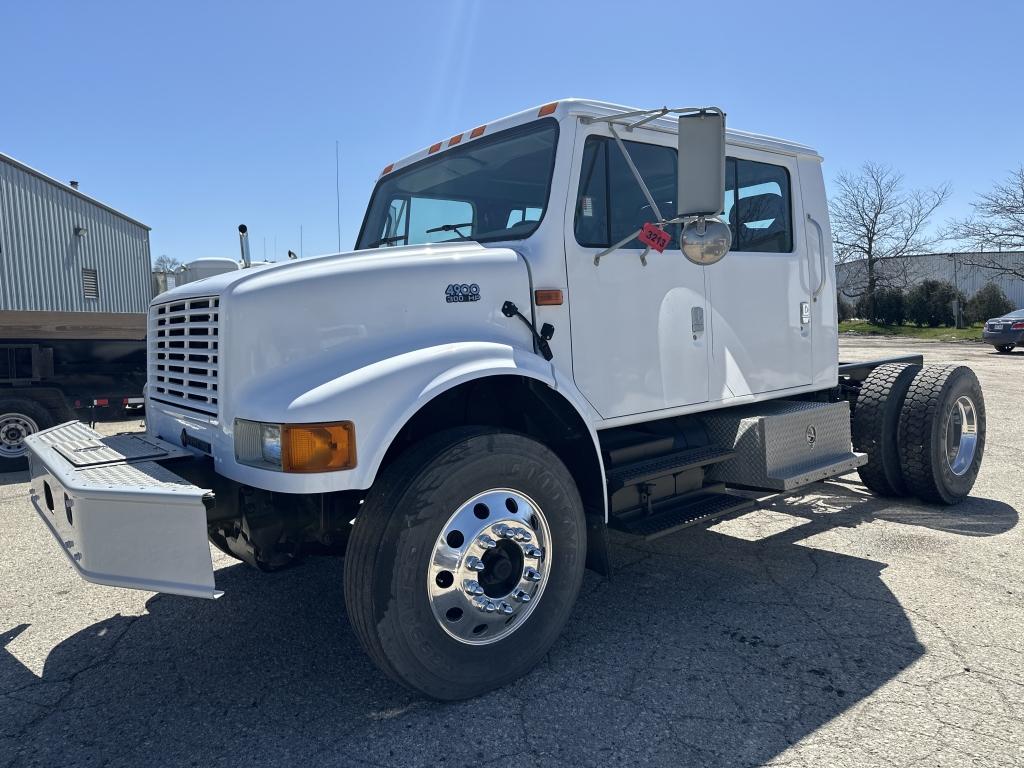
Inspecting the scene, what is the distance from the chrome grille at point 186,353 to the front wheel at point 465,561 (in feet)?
2.60

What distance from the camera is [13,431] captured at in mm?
7223

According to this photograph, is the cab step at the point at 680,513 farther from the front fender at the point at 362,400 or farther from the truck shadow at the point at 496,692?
the front fender at the point at 362,400

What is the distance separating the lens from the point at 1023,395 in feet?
38.7

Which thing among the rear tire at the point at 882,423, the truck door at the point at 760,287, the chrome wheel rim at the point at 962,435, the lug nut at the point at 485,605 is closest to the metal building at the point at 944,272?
the chrome wheel rim at the point at 962,435

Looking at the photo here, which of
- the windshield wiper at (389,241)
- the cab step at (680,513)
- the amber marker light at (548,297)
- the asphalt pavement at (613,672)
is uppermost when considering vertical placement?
the windshield wiper at (389,241)

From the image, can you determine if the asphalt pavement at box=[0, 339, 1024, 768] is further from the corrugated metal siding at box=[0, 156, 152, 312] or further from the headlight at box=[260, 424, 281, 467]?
the corrugated metal siding at box=[0, 156, 152, 312]

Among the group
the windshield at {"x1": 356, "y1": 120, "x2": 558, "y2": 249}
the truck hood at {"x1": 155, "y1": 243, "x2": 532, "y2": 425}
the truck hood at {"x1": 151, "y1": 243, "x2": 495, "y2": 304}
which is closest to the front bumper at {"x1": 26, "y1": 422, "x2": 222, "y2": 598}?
the truck hood at {"x1": 155, "y1": 243, "x2": 532, "y2": 425}

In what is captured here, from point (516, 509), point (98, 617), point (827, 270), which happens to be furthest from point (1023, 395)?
point (98, 617)

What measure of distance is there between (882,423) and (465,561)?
3.66 m

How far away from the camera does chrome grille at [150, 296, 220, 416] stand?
2.80 m

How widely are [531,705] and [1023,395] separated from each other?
12126 mm

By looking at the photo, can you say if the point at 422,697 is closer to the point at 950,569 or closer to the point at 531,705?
the point at 531,705

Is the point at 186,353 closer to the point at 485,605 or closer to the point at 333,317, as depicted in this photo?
the point at 333,317

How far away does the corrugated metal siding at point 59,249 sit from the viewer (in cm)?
1916
